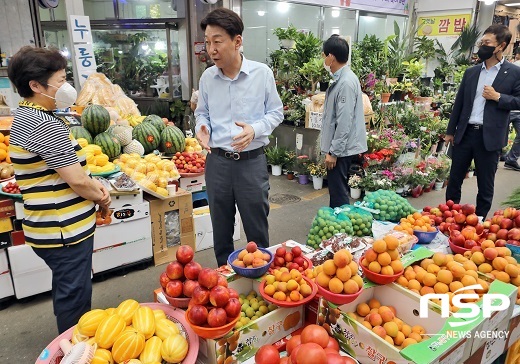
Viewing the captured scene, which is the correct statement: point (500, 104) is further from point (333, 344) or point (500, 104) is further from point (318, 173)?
Result: point (333, 344)

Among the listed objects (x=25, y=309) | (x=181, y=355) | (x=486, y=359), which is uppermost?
(x=181, y=355)

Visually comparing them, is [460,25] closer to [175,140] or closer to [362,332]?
[175,140]

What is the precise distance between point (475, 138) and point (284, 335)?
3.12 metres

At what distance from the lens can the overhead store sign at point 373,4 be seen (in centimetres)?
925

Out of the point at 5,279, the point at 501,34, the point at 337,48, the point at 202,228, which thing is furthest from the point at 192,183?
the point at 501,34

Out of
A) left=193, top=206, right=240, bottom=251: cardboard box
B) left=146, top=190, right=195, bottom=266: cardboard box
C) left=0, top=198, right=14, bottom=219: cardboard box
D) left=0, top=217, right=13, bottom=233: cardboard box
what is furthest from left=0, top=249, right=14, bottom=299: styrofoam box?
left=193, top=206, right=240, bottom=251: cardboard box

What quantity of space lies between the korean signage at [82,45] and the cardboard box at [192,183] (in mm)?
2296

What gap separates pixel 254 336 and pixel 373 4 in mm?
11089

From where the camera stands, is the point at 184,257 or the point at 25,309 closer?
the point at 184,257

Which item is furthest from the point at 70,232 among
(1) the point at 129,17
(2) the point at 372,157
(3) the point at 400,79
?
(1) the point at 129,17

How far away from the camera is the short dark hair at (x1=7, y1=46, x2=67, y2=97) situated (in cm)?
199

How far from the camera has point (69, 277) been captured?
2236 millimetres

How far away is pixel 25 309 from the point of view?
10.2 feet

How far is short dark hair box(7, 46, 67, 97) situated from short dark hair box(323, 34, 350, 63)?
254 cm
